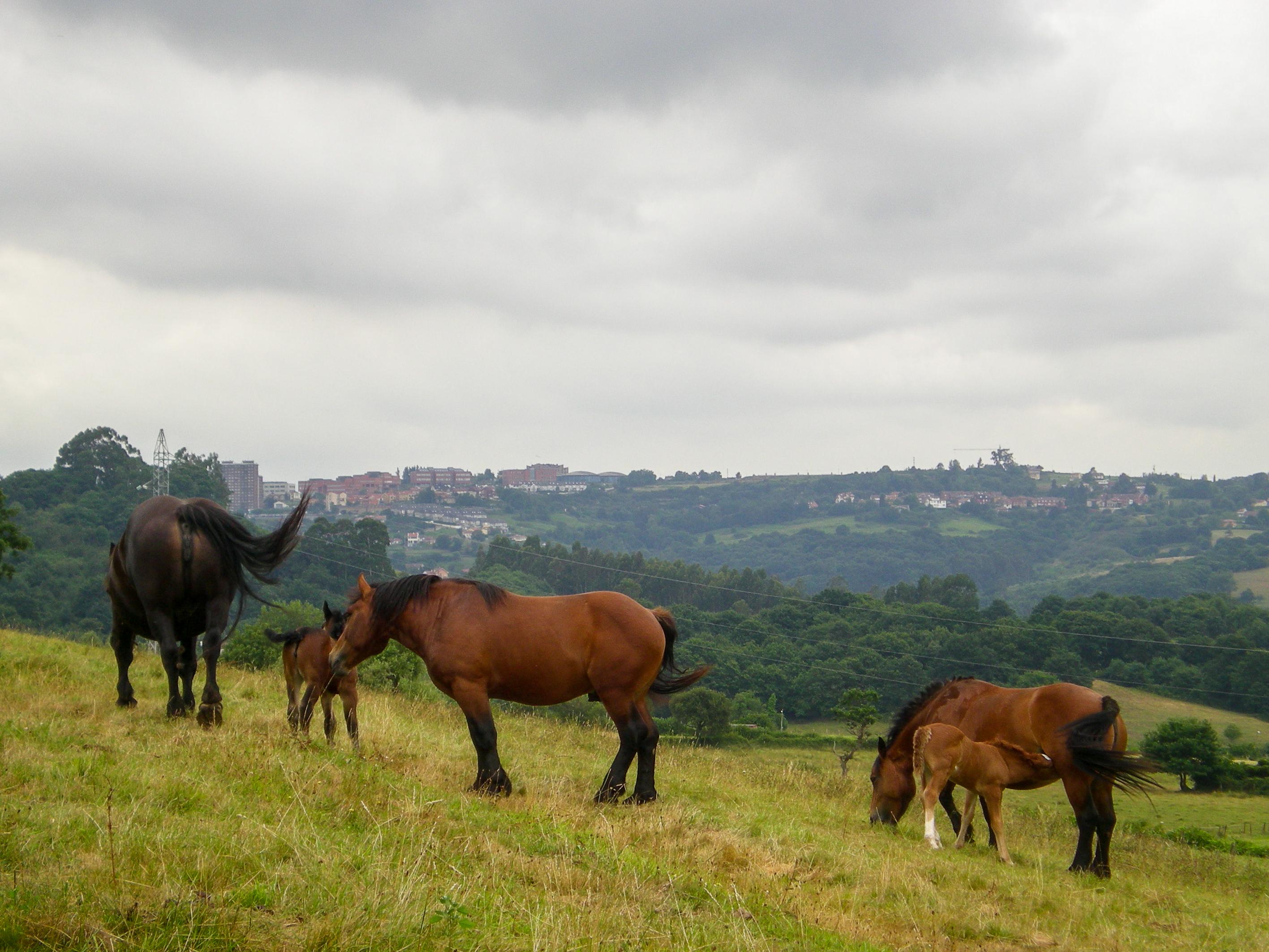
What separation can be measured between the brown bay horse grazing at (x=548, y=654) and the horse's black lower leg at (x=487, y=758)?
3 cm

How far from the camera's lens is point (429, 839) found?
638 cm

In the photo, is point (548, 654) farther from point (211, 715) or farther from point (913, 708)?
point (913, 708)

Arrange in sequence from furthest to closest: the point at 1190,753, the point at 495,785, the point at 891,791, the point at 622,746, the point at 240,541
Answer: the point at 1190,753 → the point at 891,791 → the point at 240,541 → the point at 622,746 → the point at 495,785

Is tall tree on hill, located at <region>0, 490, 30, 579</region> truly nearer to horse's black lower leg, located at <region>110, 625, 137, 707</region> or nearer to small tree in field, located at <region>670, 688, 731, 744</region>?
horse's black lower leg, located at <region>110, 625, 137, 707</region>

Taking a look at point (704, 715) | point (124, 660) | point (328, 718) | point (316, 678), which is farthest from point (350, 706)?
point (704, 715)

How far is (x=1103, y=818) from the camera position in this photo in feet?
35.8

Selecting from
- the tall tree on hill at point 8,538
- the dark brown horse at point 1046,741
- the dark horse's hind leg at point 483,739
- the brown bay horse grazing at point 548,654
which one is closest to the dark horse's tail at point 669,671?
the brown bay horse grazing at point 548,654

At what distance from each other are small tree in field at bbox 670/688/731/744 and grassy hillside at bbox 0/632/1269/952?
4525 cm

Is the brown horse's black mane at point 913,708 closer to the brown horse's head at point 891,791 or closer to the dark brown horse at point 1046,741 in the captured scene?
the dark brown horse at point 1046,741

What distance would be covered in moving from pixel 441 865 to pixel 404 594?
4632 mm

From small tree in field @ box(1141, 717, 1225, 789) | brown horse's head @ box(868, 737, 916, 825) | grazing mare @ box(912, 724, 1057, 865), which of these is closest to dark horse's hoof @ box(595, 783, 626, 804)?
grazing mare @ box(912, 724, 1057, 865)

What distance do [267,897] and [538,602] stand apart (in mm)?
5524

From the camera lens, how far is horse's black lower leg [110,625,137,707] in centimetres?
1147

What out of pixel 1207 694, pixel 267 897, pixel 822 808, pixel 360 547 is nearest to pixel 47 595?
pixel 360 547
